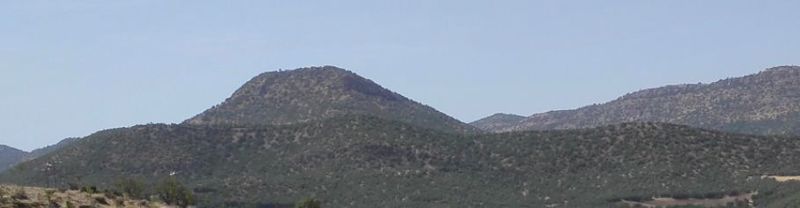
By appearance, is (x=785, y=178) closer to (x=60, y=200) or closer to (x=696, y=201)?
(x=696, y=201)

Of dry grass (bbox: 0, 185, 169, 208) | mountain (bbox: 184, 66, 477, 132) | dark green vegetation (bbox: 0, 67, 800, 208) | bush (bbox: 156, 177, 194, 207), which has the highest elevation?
mountain (bbox: 184, 66, 477, 132)

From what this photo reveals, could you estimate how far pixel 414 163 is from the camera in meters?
127

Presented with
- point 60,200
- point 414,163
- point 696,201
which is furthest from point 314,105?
point 60,200

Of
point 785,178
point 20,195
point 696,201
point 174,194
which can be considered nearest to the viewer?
point 20,195

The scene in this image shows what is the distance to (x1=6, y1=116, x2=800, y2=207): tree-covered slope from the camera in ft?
359

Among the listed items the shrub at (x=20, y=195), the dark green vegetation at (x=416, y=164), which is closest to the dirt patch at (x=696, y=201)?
the dark green vegetation at (x=416, y=164)

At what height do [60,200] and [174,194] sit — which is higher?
[174,194]

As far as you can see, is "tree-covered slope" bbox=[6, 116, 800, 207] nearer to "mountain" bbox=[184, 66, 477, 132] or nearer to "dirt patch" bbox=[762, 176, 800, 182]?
"dirt patch" bbox=[762, 176, 800, 182]

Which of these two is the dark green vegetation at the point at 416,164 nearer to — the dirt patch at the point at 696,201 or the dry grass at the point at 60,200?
the dirt patch at the point at 696,201

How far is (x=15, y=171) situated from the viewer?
131m

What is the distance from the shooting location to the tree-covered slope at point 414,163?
110 metres

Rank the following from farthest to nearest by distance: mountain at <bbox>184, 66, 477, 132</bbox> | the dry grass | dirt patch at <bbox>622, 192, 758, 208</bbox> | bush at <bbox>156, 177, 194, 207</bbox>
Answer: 1. mountain at <bbox>184, 66, 477, 132</bbox>
2. dirt patch at <bbox>622, 192, 758, 208</bbox>
3. bush at <bbox>156, 177, 194, 207</bbox>
4. the dry grass

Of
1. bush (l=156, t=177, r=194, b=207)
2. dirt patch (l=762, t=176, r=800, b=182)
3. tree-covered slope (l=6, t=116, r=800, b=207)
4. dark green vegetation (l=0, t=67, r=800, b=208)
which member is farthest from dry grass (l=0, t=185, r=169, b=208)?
dirt patch (l=762, t=176, r=800, b=182)

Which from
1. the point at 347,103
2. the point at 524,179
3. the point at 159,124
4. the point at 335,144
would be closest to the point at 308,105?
the point at 347,103
